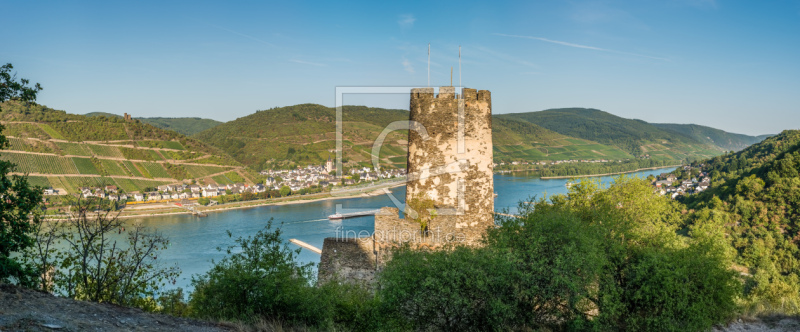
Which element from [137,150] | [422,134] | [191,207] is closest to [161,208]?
[191,207]

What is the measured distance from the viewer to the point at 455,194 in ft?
33.7

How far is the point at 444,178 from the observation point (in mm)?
10227

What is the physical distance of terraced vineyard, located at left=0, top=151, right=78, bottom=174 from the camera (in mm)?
74500

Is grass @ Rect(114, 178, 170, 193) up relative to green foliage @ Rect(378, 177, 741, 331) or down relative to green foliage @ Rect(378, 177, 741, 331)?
down

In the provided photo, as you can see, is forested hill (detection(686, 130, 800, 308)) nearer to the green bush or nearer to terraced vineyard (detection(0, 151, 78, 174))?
the green bush

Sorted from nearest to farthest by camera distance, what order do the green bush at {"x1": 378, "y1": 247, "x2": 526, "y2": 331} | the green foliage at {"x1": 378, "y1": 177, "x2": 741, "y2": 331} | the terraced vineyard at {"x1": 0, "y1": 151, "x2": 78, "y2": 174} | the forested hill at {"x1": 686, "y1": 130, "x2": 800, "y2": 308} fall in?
the green bush at {"x1": 378, "y1": 247, "x2": 526, "y2": 331}
the green foliage at {"x1": 378, "y1": 177, "x2": 741, "y2": 331}
the forested hill at {"x1": 686, "y1": 130, "x2": 800, "y2": 308}
the terraced vineyard at {"x1": 0, "y1": 151, "x2": 78, "y2": 174}

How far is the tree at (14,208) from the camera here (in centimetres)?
718

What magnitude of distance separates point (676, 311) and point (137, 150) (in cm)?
10857

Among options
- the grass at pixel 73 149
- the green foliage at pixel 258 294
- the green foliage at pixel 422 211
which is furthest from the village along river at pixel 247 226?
the grass at pixel 73 149

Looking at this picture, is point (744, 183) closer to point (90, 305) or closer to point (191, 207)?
point (90, 305)

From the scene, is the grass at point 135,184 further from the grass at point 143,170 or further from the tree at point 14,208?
the tree at point 14,208

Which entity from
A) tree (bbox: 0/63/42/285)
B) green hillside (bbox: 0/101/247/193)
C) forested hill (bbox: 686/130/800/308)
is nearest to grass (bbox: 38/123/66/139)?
green hillside (bbox: 0/101/247/193)

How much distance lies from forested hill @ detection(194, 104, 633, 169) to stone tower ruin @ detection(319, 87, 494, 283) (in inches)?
2815

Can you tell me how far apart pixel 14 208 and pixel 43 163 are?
3495 inches
